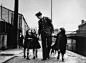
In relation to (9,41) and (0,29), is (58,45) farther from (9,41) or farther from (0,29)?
(9,41)

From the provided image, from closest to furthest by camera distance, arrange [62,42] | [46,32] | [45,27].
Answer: [62,42]
[46,32]
[45,27]

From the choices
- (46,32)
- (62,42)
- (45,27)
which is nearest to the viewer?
(62,42)

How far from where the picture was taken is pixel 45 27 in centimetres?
791

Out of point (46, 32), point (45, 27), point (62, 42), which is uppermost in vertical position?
point (45, 27)

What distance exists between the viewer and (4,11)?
1794 centimetres

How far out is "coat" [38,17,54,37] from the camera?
25.6 ft

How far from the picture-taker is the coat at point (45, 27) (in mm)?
7809

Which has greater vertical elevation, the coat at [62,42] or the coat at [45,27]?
the coat at [45,27]

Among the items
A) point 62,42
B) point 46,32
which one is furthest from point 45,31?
point 62,42

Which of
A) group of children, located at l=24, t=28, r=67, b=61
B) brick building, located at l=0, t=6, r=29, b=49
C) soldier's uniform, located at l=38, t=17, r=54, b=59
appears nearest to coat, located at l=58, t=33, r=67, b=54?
group of children, located at l=24, t=28, r=67, b=61

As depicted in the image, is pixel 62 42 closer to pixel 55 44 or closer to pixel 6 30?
pixel 55 44

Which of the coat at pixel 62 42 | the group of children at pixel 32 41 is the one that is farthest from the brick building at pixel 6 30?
the coat at pixel 62 42

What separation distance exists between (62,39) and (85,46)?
7236 mm

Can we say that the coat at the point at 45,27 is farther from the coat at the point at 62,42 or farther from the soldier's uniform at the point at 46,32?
the coat at the point at 62,42
